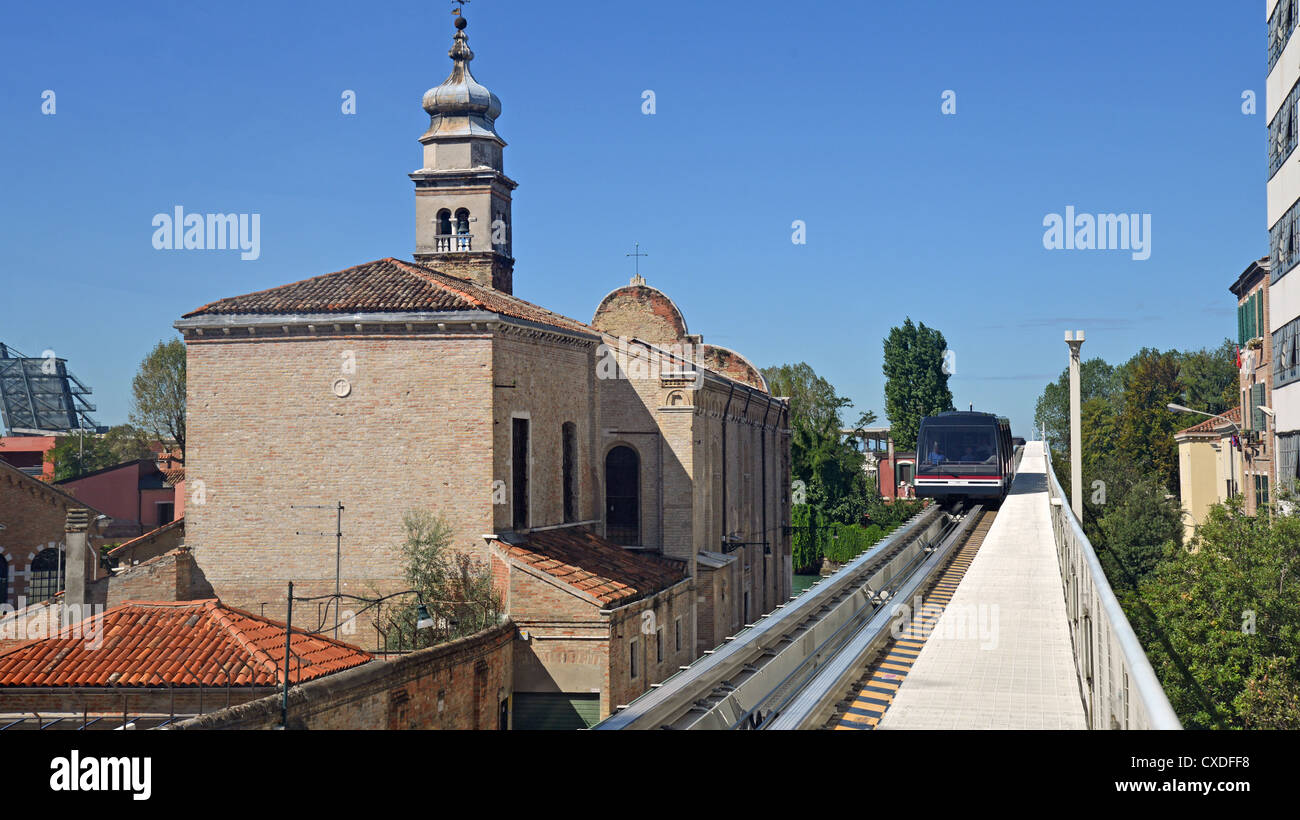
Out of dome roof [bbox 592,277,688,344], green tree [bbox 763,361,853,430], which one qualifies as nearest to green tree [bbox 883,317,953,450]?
green tree [bbox 763,361,853,430]

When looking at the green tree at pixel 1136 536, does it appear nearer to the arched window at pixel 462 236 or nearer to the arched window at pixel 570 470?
the arched window at pixel 570 470

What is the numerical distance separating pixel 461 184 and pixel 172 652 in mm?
18576

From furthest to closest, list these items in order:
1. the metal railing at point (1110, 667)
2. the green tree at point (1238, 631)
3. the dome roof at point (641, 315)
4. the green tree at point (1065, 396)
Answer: the green tree at point (1065, 396)
the dome roof at point (641, 315)
the green tree at point (1238, 631)
the metal railing at point (1110, 667)

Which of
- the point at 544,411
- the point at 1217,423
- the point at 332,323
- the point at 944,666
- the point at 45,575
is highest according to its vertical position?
the point at 332,323

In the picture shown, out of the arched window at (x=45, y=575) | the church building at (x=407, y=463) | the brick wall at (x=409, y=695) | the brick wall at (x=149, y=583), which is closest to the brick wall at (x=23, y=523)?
the arched window at (x=45, y=575)

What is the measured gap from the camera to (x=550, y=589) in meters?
19.7

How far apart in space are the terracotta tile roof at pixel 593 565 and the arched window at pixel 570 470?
0.82 m

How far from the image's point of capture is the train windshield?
103 ft

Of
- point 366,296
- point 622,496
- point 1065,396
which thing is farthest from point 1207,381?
point 366,296

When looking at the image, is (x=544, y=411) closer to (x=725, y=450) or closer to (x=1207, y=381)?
(x=725, y=450)

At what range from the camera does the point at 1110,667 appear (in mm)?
7809

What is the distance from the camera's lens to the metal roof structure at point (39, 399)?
85.6 meters
